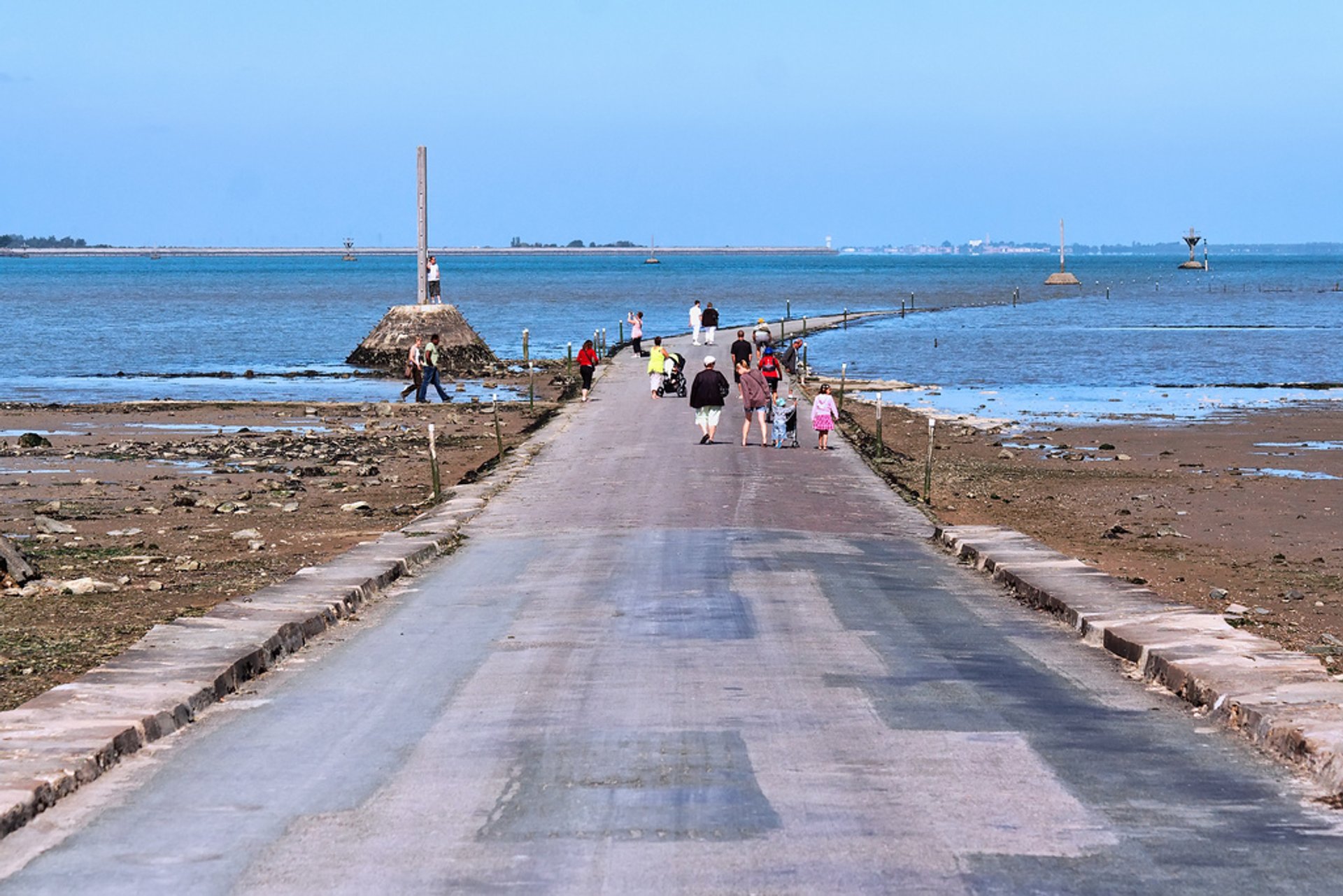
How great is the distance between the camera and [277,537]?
792 inches

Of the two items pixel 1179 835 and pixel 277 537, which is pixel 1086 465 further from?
pixel 1179 835

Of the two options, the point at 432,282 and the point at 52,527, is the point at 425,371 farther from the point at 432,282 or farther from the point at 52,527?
the point at 52,527

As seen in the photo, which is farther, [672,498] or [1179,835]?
[672,498]

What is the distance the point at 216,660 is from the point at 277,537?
9.70 m

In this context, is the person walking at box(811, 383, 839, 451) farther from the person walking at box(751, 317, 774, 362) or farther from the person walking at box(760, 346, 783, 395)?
the person walking at box(751, 317, 774, 362)

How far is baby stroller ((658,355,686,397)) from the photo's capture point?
1515 inches

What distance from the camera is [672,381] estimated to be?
38.6 meters

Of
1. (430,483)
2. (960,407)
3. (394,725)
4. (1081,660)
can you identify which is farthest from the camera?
(960,407)

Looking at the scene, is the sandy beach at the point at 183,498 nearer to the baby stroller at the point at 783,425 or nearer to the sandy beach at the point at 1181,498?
the baby stroller at the point at 783,425

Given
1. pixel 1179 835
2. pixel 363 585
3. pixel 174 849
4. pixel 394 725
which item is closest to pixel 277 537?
pixel 363 585

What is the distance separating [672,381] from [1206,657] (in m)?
28.3

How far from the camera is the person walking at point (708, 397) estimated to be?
2828 centimetres

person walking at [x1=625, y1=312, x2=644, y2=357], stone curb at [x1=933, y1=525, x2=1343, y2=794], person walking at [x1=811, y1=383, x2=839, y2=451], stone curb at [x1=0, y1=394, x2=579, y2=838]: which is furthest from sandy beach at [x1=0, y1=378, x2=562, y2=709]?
person walking at [x1=625, y1=312, x2=644, y2=357]

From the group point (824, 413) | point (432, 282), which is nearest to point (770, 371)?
point (824, 413)
